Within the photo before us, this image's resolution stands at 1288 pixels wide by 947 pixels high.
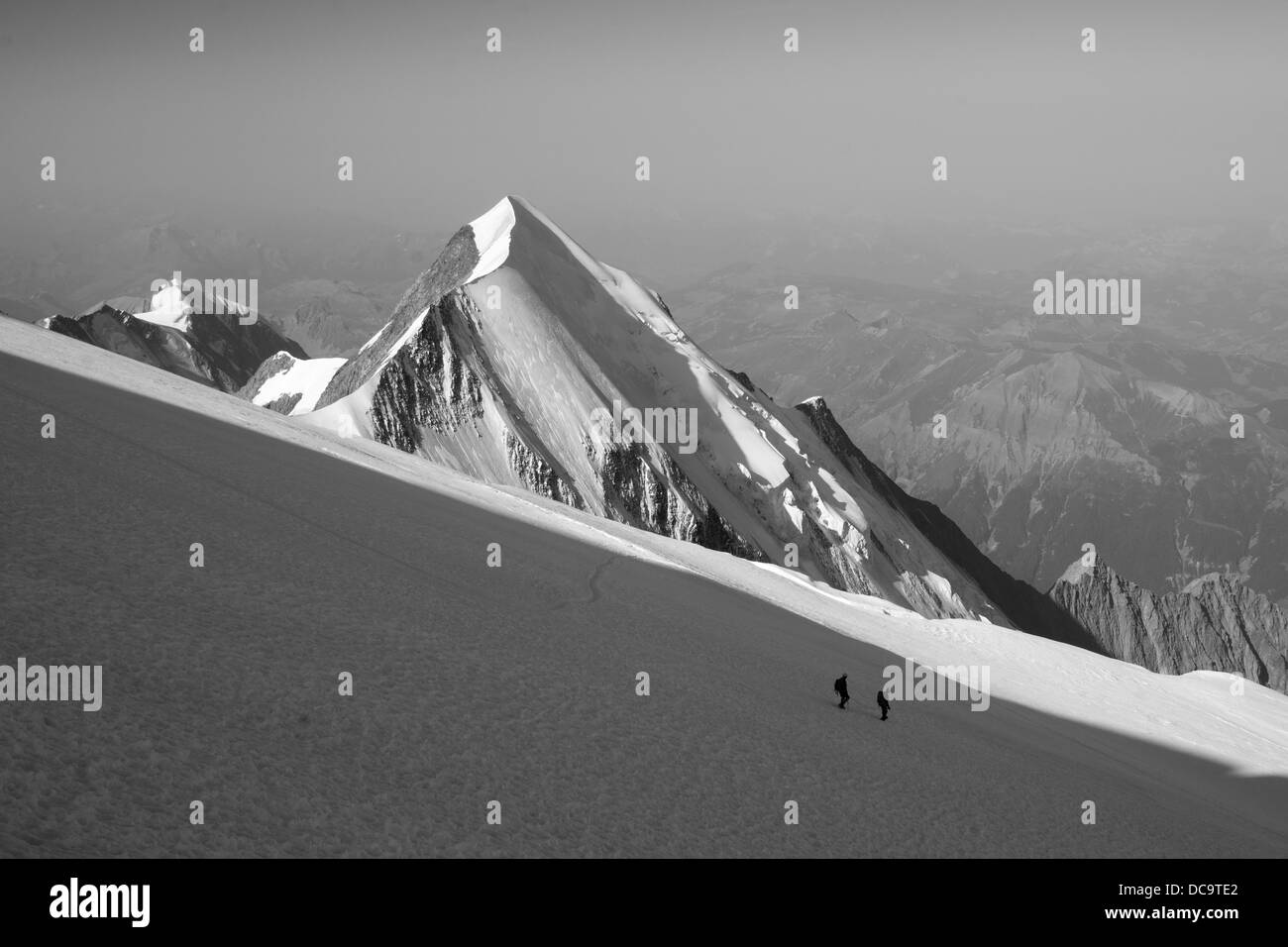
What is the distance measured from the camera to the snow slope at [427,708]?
11398mm

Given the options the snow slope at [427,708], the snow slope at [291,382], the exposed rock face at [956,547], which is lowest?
the snow slope at [427,708]

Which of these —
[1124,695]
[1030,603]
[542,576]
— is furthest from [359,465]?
[1030,603]

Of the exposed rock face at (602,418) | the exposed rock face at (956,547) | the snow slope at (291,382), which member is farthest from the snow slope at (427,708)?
the exposed rock face at (956,547)

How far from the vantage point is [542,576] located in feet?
87.3

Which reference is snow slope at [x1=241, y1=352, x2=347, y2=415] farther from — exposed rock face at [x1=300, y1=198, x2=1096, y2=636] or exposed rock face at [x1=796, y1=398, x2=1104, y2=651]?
exposed rock face at [x1=796, y1=398, x2=1104, y2=651]

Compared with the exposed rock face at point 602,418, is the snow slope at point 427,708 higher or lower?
lower

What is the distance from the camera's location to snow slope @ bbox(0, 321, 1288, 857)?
11.4 m

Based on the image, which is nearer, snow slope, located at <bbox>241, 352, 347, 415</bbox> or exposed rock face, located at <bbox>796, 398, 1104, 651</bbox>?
snow slope, located at <bbox>241, 352, 347, 415</bbox>

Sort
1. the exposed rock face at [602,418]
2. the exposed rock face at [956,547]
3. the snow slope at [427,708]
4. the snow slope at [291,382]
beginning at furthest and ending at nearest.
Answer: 1. the exposed rock face at [956,547]
2. the snow slope at [291,382]
3. the exposed rock face at [602,418]
4. the snow slope at [427,708]

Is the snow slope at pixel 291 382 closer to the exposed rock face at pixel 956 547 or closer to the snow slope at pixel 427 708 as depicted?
the exposed rock face at pixel 956 547

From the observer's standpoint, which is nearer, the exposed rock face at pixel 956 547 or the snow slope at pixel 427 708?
the snow slope at pixel 427 708

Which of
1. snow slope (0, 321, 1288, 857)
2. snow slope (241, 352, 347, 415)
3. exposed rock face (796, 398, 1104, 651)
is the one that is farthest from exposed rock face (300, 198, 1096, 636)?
snow slope (0, 321, 1288, 857)
